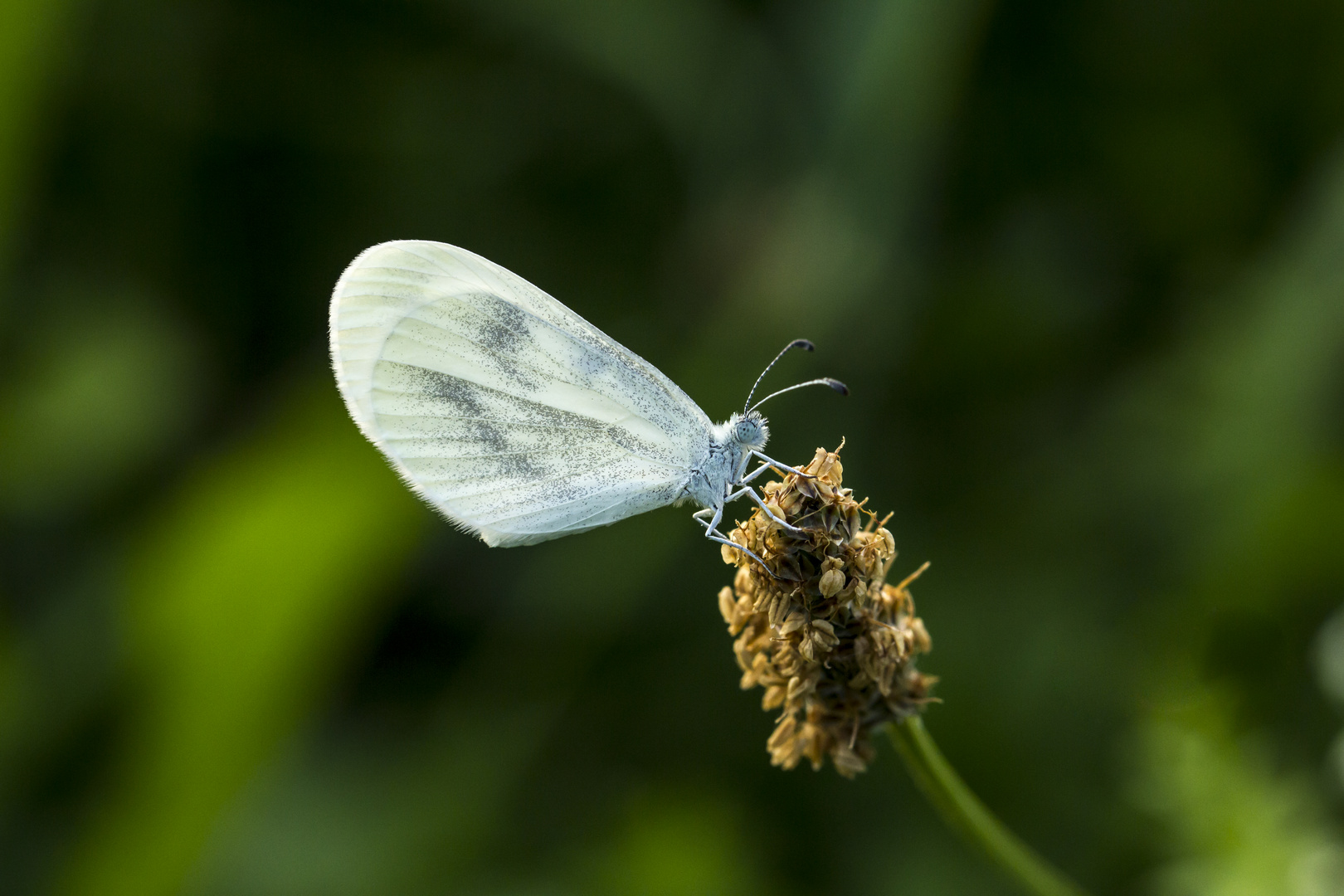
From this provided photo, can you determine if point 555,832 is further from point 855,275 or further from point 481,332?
point 855,275

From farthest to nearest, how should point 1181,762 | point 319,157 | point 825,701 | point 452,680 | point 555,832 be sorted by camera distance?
point 319,157
point 452,680
point 555,832
point 1181,762
point 825,701

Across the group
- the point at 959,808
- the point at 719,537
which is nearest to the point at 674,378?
the point at 719,537

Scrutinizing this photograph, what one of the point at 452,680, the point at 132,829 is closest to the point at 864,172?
the point at 452,680

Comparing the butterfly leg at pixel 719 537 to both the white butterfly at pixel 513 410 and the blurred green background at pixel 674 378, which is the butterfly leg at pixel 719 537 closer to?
the white butterfly at pixel 513 410

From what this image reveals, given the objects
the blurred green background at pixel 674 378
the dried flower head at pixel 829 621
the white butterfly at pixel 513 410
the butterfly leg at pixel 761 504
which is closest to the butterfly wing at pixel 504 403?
the white butterfly at pixel 513 410

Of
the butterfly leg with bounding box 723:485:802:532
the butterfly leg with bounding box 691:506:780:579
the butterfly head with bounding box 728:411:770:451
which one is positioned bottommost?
the butterfly leg with bounding box 691:506:780:579

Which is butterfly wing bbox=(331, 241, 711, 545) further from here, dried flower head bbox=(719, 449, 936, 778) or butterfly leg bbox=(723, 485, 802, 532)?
dried flower head bbox=(719, 449, 936, 778)

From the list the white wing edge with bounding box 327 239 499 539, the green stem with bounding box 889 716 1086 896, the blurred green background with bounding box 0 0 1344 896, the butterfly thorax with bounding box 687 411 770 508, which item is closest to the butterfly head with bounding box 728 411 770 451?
the butterfly thorax with bounding box 687 411 770 508
